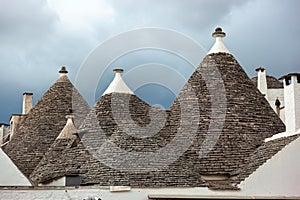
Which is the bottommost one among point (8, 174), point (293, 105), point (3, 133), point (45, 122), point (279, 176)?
A: point (279, 176)

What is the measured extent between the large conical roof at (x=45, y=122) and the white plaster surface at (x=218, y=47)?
5.84m

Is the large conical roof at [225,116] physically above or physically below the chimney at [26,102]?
below

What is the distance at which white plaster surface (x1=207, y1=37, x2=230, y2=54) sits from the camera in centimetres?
2039

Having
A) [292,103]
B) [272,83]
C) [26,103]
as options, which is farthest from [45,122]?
[272,83]

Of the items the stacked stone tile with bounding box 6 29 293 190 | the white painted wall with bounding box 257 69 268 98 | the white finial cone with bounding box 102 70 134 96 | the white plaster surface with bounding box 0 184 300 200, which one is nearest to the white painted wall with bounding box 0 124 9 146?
the stacked stone tile with bounding box 6 29 293 190

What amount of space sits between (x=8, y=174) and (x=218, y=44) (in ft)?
27.0

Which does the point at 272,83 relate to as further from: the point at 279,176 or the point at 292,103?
the point at 279,176

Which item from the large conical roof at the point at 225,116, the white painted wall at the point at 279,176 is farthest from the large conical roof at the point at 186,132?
the white painted wall at the point at 279,176

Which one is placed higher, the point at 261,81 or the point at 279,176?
the point at 261,81

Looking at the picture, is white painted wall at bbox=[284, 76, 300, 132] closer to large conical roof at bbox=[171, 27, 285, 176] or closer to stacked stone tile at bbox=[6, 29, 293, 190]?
stacked stone tile at bbox=[6, 29, 293, 190]

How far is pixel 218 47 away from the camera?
20438mm

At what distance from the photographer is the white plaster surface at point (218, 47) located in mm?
20391

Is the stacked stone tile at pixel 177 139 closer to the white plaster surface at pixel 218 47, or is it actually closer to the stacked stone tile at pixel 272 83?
the white plaster surface at pixel 218 47

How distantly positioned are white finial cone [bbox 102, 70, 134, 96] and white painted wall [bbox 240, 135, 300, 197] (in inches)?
239
